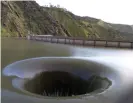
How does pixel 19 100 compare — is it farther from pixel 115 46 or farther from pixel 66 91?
pixel 115 46

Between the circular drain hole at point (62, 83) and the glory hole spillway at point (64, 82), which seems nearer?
the glory hole spillway at point (64, 82)

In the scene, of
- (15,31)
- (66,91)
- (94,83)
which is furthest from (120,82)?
(15,31)

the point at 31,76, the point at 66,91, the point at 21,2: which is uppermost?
the point at 21,2

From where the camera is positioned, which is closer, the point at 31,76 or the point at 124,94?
Result: the point at 124,94

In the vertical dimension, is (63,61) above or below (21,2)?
below

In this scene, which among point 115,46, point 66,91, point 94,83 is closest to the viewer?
point 94,83

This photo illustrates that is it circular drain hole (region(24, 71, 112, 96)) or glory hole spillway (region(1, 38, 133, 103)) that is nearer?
glory hole spillway (region(1, 38, 133, 103))

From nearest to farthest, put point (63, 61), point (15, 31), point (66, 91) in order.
A: point (66, 91)
point (63, 61)
point (15, 31)
